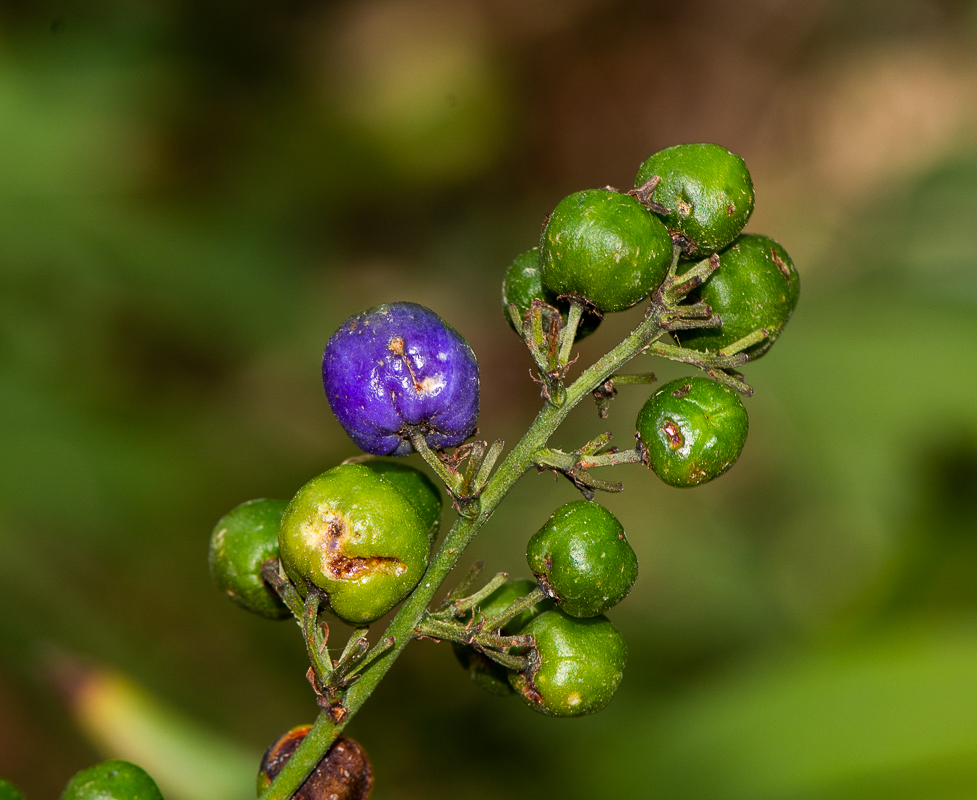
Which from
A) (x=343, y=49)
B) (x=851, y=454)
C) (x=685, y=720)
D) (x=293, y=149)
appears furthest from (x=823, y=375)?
(x=343, y=49)

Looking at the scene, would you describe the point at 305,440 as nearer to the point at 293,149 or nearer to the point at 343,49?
the point at 293,149

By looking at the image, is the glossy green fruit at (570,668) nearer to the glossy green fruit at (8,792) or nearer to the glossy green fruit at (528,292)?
the glossy green fruit at (528,292)

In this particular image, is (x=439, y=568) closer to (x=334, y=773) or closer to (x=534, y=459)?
(x=534, y=459)

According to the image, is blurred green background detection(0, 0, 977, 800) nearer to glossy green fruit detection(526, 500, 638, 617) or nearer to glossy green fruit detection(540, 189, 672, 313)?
glossy green fruit detection(526, 500, 638, 617)

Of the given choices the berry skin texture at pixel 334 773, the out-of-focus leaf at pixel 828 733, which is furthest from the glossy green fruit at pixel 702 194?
the out-of-focus leaf at pixel 828 733

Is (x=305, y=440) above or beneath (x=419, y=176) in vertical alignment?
beneath

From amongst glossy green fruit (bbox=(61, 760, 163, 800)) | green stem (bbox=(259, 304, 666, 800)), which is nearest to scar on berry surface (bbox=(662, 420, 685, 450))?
green stem (bbox=(259, 304, 666, 800))
